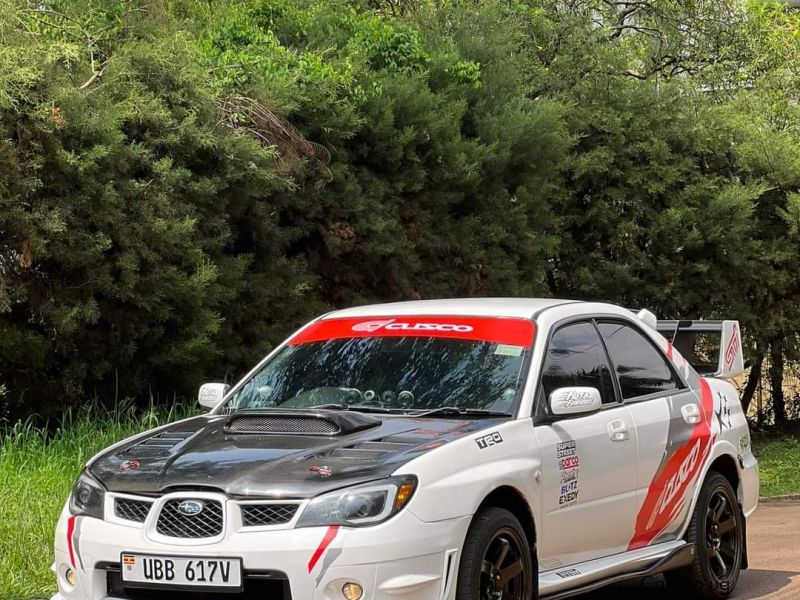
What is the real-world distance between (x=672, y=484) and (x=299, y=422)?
2448mm

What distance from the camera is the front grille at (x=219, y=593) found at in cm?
537

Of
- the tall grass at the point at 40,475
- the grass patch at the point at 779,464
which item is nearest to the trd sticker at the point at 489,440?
the tall grass at the point at 40,475

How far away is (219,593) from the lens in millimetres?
5453

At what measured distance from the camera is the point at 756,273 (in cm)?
1878

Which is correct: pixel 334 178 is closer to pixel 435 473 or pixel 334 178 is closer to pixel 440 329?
pixel 440 329

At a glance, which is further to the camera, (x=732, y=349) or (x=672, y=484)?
(x=732, y=349)

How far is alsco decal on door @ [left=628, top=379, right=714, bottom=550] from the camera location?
23.8 feet

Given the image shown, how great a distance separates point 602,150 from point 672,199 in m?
1.29

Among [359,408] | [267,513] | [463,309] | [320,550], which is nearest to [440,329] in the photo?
[463,309]

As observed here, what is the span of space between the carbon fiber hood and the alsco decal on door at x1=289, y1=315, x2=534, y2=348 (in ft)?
2.43

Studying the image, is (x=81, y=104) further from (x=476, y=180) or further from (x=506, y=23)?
(x=506, y=23)

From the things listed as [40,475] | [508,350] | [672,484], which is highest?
[508,350]

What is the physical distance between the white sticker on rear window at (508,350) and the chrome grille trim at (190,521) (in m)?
1.94

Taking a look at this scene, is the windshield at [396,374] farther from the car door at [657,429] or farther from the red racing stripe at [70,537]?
the red racing stripe at [70,537]
